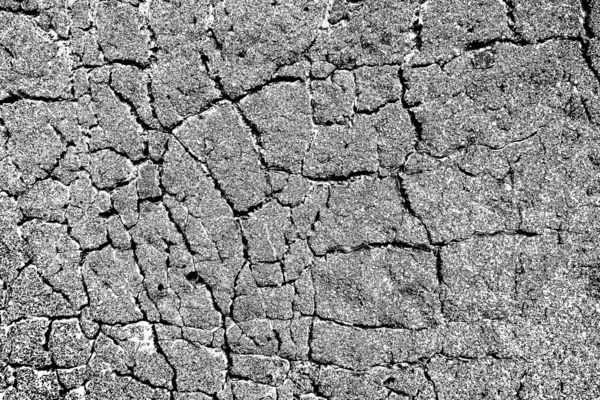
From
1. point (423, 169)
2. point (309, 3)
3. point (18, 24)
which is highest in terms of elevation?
point (309, 3)

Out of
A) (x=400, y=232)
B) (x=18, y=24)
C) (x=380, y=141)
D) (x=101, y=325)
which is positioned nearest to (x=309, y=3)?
(x=380, y=141)

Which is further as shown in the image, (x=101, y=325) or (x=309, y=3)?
(x=101, y=325)

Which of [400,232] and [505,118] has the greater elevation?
[505,118]

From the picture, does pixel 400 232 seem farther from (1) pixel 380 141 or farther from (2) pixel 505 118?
(2) pixel 505 118

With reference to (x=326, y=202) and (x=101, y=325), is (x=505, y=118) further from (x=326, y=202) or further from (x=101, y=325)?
(x=101, y=325)

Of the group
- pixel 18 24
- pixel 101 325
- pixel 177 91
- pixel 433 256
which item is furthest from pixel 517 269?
pixel 18 24

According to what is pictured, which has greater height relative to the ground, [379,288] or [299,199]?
[299,199]
